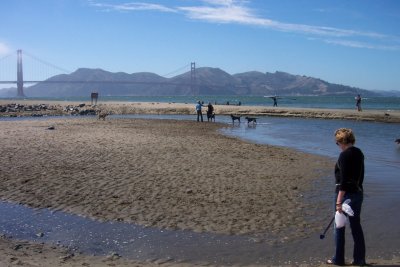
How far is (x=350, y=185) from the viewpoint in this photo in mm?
5555

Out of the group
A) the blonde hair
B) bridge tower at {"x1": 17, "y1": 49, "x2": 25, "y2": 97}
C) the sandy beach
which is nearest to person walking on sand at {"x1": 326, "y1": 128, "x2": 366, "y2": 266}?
the blonde hair

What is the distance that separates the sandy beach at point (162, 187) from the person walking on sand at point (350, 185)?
2.04 ft

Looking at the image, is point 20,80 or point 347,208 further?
point 20,80

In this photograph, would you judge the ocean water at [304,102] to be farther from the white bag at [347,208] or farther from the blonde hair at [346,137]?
the white bag at [347,208]

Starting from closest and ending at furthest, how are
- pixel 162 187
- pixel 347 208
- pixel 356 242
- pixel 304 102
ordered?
pixel 347 208, pixel 356 242, pixel 162 187, pixel 304 102

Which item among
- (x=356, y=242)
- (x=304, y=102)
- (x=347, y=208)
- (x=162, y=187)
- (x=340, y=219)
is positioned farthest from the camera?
(x=304, y=102)

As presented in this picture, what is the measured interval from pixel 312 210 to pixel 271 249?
242 cm

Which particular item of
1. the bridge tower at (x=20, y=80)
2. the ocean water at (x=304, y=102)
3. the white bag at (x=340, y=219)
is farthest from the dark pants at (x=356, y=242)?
the bridge tower at (x=20, y=80)

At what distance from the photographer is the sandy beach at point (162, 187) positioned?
24.7 feet

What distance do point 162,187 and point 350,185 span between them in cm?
560

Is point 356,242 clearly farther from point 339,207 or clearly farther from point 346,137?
point 346,137

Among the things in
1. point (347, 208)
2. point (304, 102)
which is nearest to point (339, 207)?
point (347, 208)

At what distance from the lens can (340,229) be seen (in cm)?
573

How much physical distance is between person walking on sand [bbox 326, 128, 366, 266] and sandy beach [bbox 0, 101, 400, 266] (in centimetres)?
62
